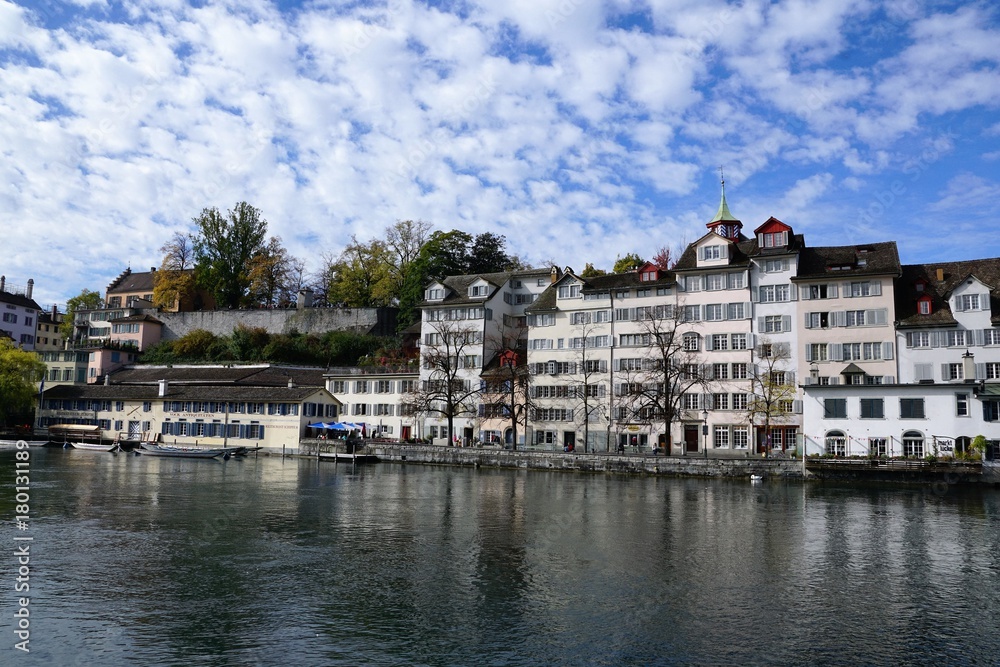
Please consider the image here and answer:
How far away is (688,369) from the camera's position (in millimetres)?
58125

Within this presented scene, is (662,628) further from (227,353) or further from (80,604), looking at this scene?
(227,353)

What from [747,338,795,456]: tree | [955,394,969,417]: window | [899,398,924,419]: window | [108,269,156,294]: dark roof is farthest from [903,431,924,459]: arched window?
[108,269,156,294]: dark roof

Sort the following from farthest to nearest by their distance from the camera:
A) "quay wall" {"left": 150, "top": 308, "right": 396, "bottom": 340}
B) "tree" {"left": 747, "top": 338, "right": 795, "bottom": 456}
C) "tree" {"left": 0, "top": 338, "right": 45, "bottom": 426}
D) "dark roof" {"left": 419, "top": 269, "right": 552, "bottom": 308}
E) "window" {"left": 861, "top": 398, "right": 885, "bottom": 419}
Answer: "quay wall" {"left": 150, "top": 308, "right": 396, "bottom": 340} → "tree" {"left": 0, "top": 338, "right": 45, "bottom": 426} → "dark roof" {"left": 419, "top": 269, "right": 552, "bottom": 308} → "tree" {"left": 747, "top": 338, "right": 795, "bottom": 456} → "window" {"left": 861, "top": 398, "right": 885, "bottom": 419}

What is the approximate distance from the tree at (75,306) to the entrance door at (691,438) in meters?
86.5

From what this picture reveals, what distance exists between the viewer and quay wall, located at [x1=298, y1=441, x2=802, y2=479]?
49000 mm

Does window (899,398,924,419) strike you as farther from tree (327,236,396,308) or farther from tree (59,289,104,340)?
tree (59,289,104,340)

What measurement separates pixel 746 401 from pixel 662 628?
43.0 meters

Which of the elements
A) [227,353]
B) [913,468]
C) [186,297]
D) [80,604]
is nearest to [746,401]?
[913,468]

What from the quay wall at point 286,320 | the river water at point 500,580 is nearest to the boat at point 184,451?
the quay wall at point 286,320

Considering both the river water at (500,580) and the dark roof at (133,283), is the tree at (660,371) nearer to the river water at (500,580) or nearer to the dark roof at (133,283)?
the river water at (500,580)

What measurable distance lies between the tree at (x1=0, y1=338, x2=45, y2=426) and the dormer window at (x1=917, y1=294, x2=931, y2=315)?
2991 inches

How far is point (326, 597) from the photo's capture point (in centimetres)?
1889

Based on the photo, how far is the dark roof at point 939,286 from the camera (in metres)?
52.3

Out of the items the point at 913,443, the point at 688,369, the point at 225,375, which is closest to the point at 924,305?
the point at 913,443
